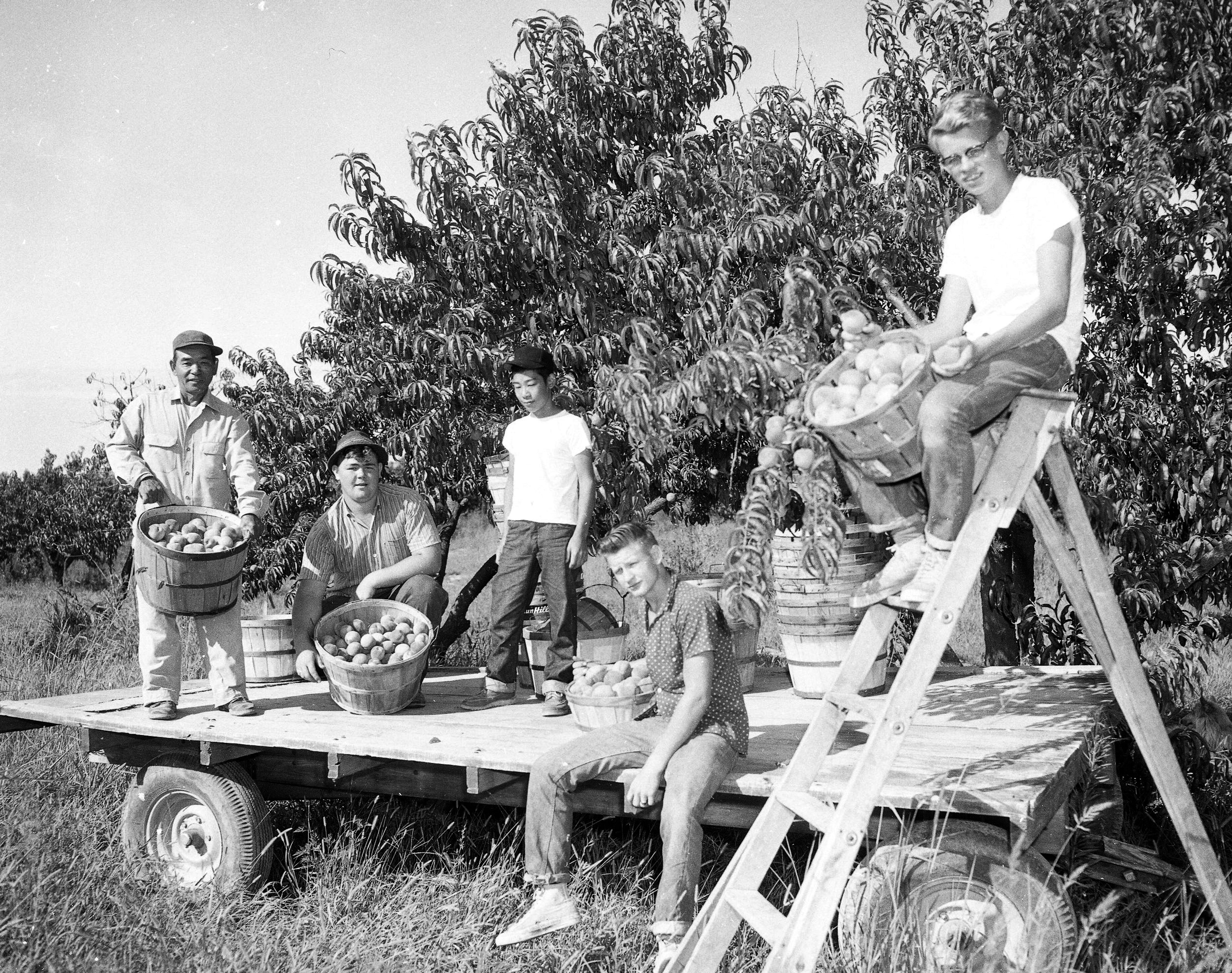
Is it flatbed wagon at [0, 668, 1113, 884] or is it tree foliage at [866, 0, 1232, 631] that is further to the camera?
tree foliage at [866, 0, 1232, 631]

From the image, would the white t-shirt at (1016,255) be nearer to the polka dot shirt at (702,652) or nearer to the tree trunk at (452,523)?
the polka dot shirt at (702,652)

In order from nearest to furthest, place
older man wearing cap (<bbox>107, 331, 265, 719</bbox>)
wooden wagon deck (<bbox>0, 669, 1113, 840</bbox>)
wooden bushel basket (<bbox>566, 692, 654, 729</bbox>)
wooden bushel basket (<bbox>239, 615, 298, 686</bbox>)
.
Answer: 1. wooden wagon deck (<bbox>0, 669, 1113, 840</bbox>)
2. wooden bushel basket (<bbox>566, 692, 654, 729</bbox>)
3. older man wearing cap (<bbox>107, 331, 265, 719</bbox>)
4. wooden bushel basket (<bbox>239, 615, 298, 686</bbox>)

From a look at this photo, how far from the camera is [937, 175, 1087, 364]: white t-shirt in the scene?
2.93 metres

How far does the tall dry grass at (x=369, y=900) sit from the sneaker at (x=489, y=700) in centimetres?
57

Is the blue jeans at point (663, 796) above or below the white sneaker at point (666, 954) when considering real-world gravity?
above

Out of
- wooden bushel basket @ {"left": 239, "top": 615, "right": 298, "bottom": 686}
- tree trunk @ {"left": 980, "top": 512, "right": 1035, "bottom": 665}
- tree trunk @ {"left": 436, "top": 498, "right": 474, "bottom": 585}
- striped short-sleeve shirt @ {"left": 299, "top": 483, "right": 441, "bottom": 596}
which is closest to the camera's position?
striped short-sleeve shirt @ {"left": 299, "top": 483, "right": 441, "bottom": 596}

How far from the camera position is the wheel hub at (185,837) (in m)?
4.70

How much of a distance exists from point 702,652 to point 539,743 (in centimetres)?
108

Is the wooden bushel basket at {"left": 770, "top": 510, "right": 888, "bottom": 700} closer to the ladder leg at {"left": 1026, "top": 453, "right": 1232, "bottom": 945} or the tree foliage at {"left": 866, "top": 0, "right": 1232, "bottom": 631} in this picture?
the tree foliage at {"left": 866, "top": 0, "right": 1232, "bottom": 631}

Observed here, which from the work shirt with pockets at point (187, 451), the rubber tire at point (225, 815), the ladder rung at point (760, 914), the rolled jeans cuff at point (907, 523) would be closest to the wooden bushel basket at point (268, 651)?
the work shirt with pockets at point (187, 451)

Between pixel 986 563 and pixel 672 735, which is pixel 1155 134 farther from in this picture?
pixel 672 735

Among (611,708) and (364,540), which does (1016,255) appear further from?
(364,540)

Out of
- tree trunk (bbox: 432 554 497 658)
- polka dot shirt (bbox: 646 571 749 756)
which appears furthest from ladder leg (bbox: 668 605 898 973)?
tree trunk (bbox: 432 554 497 658)

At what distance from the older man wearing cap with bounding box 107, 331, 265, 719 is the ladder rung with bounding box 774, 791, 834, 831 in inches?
114
